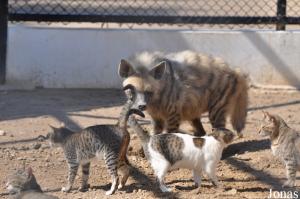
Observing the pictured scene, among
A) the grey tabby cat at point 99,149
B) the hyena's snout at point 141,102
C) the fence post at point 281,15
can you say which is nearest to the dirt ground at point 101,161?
the grey tabby cat at point 99,149

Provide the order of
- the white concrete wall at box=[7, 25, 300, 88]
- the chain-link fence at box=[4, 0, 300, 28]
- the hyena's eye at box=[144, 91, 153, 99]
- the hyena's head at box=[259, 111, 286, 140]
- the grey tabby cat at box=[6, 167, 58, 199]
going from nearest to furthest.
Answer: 1. the grey tabby cat at box=[6, 167, 58, 199]
2. the hyena's head at box=[259, 111, 286, 140]
3. the hyena's eye at box=[144, 91, 153, 99]
4. the white concrete wall at box=[7, 25, 300, 88]
5. the chain-link fence at box=[4, 0, 300, 28]

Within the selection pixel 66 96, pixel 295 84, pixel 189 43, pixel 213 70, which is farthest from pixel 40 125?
pixel 295 84

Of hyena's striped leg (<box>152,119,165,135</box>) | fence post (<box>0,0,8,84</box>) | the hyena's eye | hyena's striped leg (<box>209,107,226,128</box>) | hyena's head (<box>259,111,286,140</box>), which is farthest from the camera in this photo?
fence post (<box>0,0,8,84</box>)

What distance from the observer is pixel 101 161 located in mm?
7156

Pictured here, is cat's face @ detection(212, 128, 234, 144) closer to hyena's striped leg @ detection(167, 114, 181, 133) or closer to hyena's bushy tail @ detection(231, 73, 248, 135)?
hyena's striped leg @ detection(167, 114, 181, 133)

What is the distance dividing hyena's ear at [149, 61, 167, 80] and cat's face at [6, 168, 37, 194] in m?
2.02

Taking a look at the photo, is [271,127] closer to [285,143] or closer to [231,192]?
[285,143]

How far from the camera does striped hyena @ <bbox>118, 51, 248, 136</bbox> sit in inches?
292

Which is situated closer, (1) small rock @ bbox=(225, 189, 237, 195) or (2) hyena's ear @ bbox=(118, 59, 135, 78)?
(1) small rock @ bbox=(225, 189, 237, 195)

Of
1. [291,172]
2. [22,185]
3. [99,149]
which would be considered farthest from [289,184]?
[22,185]

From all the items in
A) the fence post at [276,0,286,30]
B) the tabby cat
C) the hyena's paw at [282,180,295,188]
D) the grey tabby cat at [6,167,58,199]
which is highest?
the fence post at [276,0,286,30]

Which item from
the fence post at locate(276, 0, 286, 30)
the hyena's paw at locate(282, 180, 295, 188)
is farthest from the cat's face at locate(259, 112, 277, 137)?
the fence post at locate(276, 0, 286, 30)

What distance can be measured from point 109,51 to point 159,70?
249cm

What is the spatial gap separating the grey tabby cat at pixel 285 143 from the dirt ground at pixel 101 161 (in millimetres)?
181
